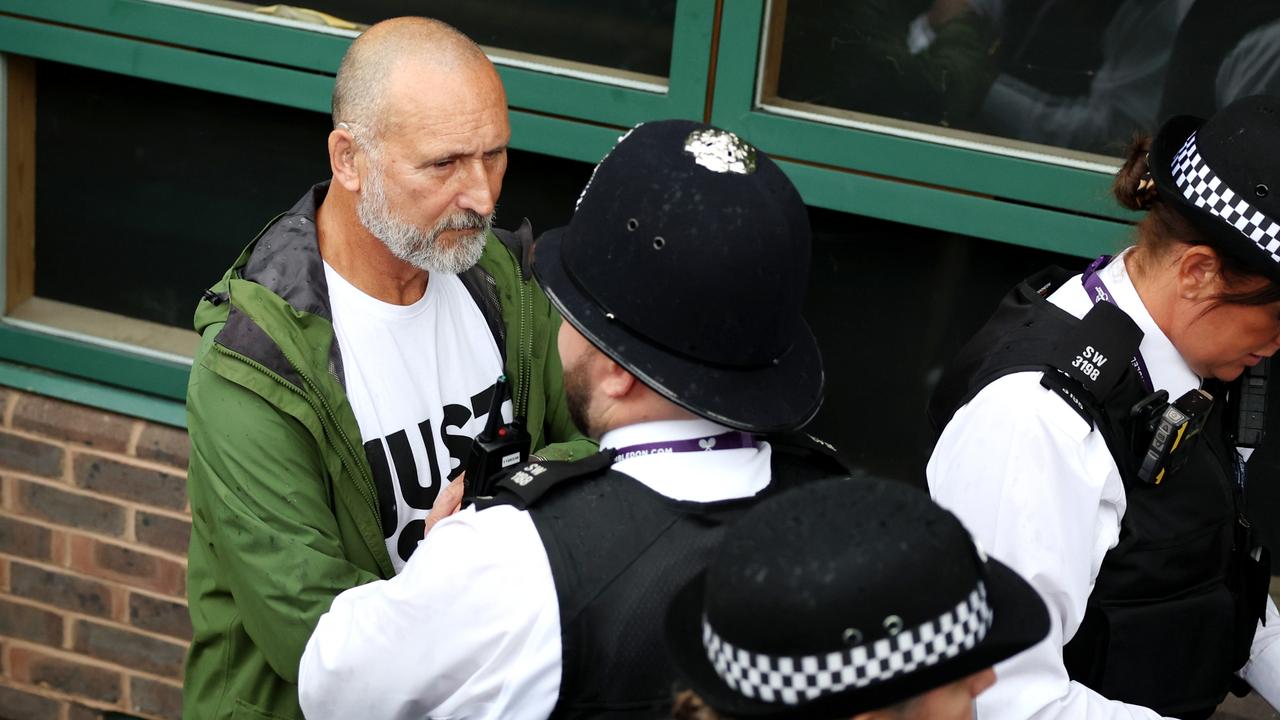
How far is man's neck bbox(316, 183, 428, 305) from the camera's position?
2.64 meters

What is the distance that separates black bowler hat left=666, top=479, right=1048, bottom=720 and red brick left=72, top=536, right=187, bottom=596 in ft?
9.48

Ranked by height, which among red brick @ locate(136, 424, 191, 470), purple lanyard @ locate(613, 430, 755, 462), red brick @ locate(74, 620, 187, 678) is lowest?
red brick @ locate(74, 620, 187, 678)

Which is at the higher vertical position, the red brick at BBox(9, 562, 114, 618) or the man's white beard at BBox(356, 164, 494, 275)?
the man's white beard at BBox(356, 164, 494, 275)

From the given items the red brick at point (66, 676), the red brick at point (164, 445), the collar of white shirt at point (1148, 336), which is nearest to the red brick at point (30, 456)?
the red brick at point (164, 445)

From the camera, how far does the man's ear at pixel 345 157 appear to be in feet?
8.76

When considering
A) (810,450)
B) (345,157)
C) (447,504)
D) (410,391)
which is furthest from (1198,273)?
(345,157)

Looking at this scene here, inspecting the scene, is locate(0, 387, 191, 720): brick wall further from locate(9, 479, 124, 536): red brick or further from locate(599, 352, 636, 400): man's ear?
locate(599, 352, 636, 400): man's ear

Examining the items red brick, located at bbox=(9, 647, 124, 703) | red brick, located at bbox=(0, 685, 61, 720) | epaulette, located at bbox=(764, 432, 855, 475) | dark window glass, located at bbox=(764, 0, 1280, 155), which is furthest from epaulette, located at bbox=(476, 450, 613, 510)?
red brick, located at bbox=(0, 685, 61, 720)

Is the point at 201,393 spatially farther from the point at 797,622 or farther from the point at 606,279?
the point at 797,622

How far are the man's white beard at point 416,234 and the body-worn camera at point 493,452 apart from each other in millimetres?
350

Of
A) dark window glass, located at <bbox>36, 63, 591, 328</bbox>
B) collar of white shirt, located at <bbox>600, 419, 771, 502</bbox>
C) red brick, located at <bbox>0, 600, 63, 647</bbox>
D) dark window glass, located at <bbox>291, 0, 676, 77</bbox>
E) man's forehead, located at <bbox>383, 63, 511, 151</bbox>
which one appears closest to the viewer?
collar of white shirt, located at <bbox>600, 419, 771, 502</bbox>

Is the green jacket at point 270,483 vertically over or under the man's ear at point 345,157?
under

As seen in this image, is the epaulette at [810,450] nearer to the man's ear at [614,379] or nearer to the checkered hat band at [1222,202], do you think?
the man's ear at [614,379]

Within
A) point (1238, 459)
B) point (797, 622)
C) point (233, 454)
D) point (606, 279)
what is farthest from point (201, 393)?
point (1238, 459)
